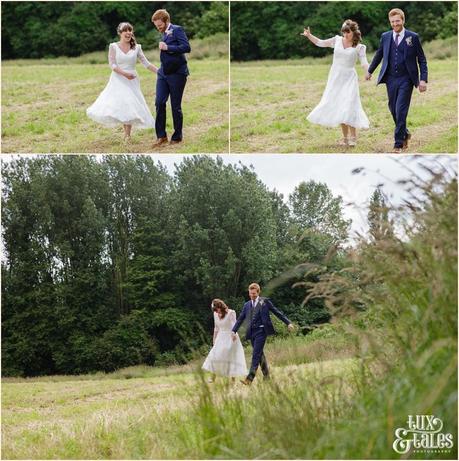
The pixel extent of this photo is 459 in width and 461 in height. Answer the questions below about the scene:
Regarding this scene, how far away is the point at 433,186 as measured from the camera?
5.46 m

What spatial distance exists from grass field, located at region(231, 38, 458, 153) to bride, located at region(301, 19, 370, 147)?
444 millimetres

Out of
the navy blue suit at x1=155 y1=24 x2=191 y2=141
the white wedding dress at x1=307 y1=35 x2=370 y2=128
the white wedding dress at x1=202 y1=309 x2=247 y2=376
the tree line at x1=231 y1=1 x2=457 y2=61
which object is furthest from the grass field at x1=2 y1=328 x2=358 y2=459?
the tree line at x1=231 y1=1 x2=457 y2=61

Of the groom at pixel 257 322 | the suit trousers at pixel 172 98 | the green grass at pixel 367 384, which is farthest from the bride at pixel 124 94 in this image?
the green grass at pixel 367 384

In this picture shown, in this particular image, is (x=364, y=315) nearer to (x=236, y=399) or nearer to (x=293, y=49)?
(x=236, y=399)

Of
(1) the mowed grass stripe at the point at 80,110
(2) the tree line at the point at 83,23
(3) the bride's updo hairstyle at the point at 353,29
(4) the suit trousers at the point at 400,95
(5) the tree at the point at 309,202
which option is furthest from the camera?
(5) the tree at the point at 309,202

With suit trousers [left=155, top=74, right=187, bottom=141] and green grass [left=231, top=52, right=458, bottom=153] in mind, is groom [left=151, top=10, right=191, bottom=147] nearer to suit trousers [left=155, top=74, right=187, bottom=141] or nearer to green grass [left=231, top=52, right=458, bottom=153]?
suit trousers [left=155, top=74, right=187, bottom=141]

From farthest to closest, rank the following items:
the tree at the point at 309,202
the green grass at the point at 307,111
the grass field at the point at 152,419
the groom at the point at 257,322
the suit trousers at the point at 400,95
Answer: the tree at the point at 309,202 → the green grass at the point at 307,111 → the suit trousers at the point at 400,95 → the groom at the point at 257,322 → the grass field at the point at 152,419

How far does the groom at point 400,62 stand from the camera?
9.78 m

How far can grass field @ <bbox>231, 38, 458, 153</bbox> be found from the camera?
37.3 feet

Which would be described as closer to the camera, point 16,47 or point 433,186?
point 433,186

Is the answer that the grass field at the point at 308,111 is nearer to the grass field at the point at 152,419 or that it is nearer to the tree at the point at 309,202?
the grass field at the point at 152,419

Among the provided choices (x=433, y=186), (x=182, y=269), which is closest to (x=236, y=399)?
(x=433, y=186)

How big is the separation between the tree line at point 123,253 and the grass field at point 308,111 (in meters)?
5.81

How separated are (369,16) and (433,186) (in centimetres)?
1086
